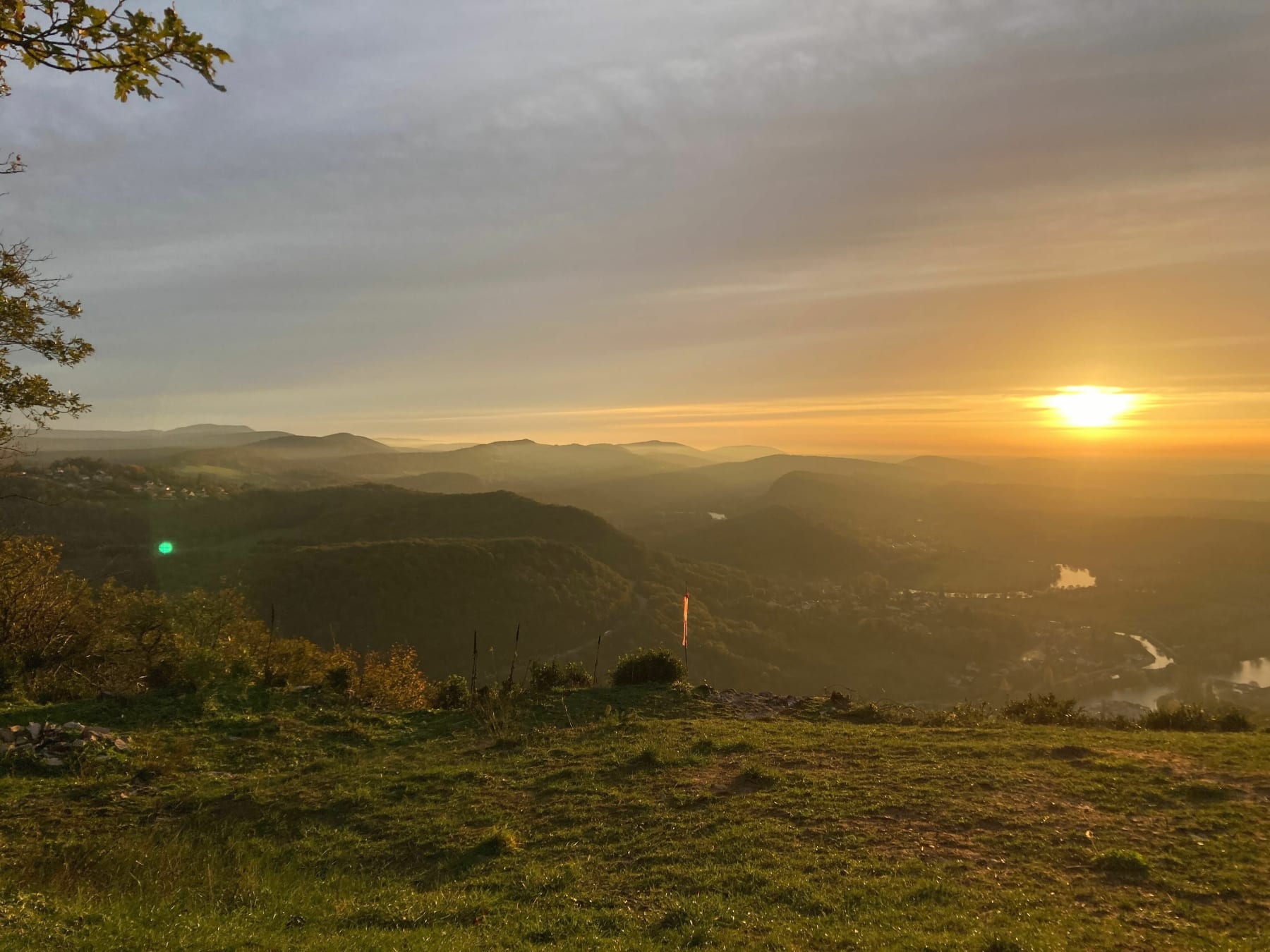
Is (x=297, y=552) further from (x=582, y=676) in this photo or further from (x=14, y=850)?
(x=14, y=850)

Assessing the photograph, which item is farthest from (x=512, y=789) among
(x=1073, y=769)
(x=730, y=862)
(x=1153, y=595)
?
(x=1153, y=595)

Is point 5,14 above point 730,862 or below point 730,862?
above

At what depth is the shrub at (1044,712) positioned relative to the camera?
1677 cm

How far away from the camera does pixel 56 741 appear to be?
414 inches

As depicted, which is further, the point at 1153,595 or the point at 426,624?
the point at 1153,595

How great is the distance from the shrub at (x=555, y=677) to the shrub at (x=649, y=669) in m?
1.10

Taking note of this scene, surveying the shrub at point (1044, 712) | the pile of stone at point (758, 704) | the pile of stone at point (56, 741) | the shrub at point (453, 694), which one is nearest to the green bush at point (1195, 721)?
the shrub at point (1044, 712)

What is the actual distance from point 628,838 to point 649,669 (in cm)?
1111

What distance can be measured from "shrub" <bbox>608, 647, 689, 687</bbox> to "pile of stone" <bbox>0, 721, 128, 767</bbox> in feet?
40.5

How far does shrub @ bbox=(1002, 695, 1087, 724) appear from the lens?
660 inches

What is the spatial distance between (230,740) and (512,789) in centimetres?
637

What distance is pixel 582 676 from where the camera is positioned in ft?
64.6

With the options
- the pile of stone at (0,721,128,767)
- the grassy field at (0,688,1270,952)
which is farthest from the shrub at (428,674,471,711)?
the pile of stone at (0,721,128,767)

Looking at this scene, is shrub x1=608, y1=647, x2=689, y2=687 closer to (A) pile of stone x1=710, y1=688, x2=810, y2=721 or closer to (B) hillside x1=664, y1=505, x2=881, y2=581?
(A) pile of stone x1=710, y1=688, x2=810, y2=721
